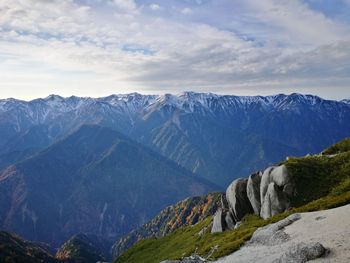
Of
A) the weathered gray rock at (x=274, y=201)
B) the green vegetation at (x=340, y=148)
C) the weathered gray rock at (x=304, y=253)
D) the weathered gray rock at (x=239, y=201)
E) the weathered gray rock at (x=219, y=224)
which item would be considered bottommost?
the weathered gray rock at (x=219, y=224)

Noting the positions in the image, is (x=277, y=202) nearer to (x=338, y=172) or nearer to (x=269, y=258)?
(x=338, y=172)

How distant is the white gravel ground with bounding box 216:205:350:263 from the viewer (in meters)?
27.4

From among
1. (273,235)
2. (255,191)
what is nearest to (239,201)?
(255,191)

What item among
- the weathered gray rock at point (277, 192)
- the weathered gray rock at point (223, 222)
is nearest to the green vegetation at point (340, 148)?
the weathered gray rock at point (277, 192)

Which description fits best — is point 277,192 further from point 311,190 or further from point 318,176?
point 318,176

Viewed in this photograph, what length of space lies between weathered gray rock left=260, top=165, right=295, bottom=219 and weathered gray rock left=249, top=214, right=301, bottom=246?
11.9 m

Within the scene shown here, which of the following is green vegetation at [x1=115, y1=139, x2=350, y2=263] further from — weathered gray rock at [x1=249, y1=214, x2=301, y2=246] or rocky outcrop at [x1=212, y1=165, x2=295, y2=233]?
weathered gray rock at [x1=249, y1=214, x2=301, y2=246]

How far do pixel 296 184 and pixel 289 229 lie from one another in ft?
54.5

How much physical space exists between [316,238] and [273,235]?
6.54m

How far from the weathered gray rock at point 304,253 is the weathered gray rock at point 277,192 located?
2341 cm

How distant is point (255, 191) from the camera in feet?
202

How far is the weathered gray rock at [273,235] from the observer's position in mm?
35834

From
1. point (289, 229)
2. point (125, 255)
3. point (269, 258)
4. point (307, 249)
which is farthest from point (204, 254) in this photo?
point (125, 255)

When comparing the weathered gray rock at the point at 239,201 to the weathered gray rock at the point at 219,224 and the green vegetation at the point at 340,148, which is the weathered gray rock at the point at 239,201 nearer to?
the weathered gray rock at the point at 219,224
